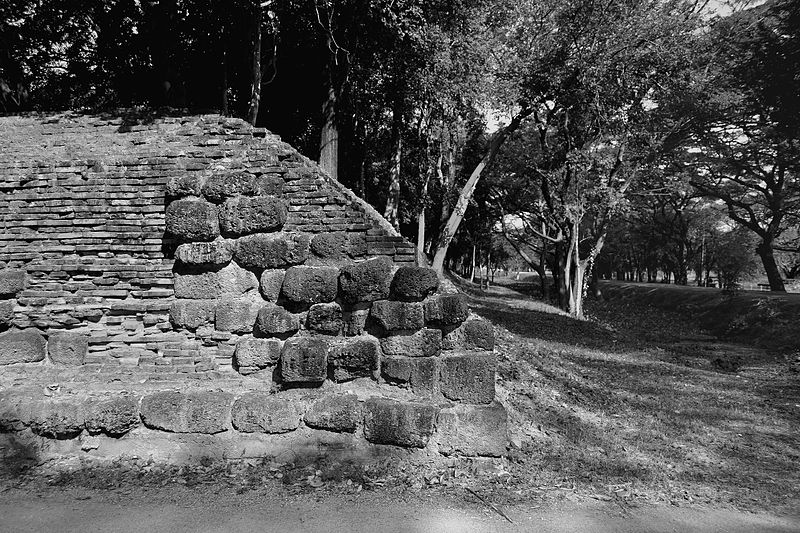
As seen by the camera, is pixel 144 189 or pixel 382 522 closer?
pixel 382 522

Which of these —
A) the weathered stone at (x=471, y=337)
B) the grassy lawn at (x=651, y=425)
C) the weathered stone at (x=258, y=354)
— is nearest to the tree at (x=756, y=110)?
the grassy lawn at (x=651, y=425)

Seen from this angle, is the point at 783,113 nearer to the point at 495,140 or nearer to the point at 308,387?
the point at 495,140

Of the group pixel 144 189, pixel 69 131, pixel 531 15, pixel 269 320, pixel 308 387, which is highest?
pixel 531 15

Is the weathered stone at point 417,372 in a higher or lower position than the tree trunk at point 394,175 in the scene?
lower

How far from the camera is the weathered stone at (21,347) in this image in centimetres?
487

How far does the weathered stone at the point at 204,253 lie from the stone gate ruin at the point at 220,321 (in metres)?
0.02

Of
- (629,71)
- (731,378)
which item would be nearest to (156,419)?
(731,378)

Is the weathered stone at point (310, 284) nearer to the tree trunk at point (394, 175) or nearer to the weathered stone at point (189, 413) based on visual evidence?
the weathered stone at point (189, 413)

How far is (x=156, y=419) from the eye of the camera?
4.64 m

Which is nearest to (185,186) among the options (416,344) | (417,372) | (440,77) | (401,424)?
(416,344)

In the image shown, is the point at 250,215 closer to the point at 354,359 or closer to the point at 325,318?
the point at 325,318

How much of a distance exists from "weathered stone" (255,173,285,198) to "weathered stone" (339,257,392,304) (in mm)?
1025

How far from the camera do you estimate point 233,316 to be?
486 cm

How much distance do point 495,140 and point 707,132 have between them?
1080 cm
